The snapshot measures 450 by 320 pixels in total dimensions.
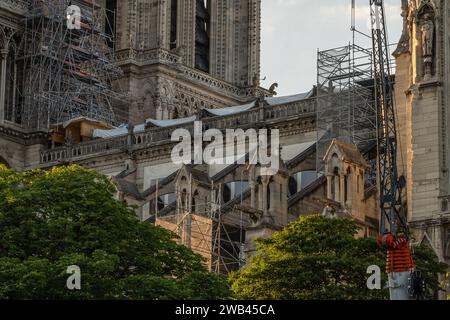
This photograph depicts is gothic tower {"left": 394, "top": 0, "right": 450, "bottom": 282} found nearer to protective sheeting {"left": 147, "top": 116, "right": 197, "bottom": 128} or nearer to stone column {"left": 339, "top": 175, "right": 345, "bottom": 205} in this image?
stone column {"left": 339, "top": 175, "right": 345, "bottom": 205}

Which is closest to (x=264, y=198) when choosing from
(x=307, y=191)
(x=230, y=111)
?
(x=307, y=191)

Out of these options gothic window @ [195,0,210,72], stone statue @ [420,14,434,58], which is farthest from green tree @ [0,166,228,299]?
gothic window @ [195,0,210,72]

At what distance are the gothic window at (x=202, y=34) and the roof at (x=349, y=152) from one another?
126 feet

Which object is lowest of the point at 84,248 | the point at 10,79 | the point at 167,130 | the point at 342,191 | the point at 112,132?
the point at 84,248

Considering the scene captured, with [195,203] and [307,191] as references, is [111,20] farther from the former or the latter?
[307,191]

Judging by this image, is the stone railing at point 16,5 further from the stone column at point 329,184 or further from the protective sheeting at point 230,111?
the stone column at point 329,184

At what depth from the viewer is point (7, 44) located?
100062mm

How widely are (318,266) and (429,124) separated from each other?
10.4 m

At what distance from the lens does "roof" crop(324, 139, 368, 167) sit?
2832 inches

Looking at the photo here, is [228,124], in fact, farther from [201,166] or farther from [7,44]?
[7,44]

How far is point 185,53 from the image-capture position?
354ft
